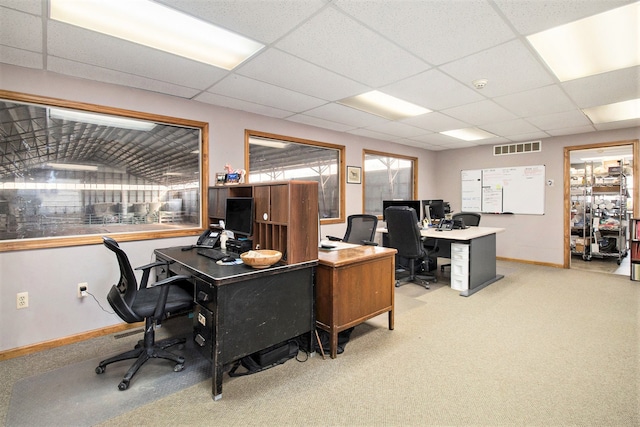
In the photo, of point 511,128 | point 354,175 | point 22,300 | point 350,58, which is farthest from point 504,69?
point 22,300

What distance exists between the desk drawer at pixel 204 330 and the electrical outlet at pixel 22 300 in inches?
64.2

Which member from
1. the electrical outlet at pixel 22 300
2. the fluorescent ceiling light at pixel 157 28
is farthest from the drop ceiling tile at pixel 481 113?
the electrical outlet at pixel 22 300

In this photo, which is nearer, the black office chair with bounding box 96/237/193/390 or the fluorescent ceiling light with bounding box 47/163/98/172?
the black office chair with bounding box 96/237/193/390

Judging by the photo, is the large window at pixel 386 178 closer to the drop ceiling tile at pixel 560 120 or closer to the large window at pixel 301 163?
the large window at pixel 301 163

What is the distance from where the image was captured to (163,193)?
345cm

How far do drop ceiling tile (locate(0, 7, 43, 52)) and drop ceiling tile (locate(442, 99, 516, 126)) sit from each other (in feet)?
13.1

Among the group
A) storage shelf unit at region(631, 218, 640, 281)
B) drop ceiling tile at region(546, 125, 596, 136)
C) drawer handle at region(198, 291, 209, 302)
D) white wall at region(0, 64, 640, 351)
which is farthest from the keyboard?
storage shelf unit at region(631, 218, 640, 281)

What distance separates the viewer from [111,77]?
2787 mm

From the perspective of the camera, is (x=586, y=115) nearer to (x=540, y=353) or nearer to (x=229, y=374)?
(x=540, y=353)

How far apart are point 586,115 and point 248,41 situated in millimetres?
4606

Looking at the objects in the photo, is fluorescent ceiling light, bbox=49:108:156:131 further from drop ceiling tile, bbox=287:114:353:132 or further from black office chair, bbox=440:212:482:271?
black office chair, bbox=440:212:482:271

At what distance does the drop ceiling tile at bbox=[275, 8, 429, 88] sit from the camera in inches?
80.3

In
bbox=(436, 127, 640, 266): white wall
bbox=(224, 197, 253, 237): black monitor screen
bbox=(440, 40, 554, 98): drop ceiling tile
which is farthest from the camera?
bbox=(436, 127, 640, 266): white wall

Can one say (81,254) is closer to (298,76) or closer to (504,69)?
(298,76)
